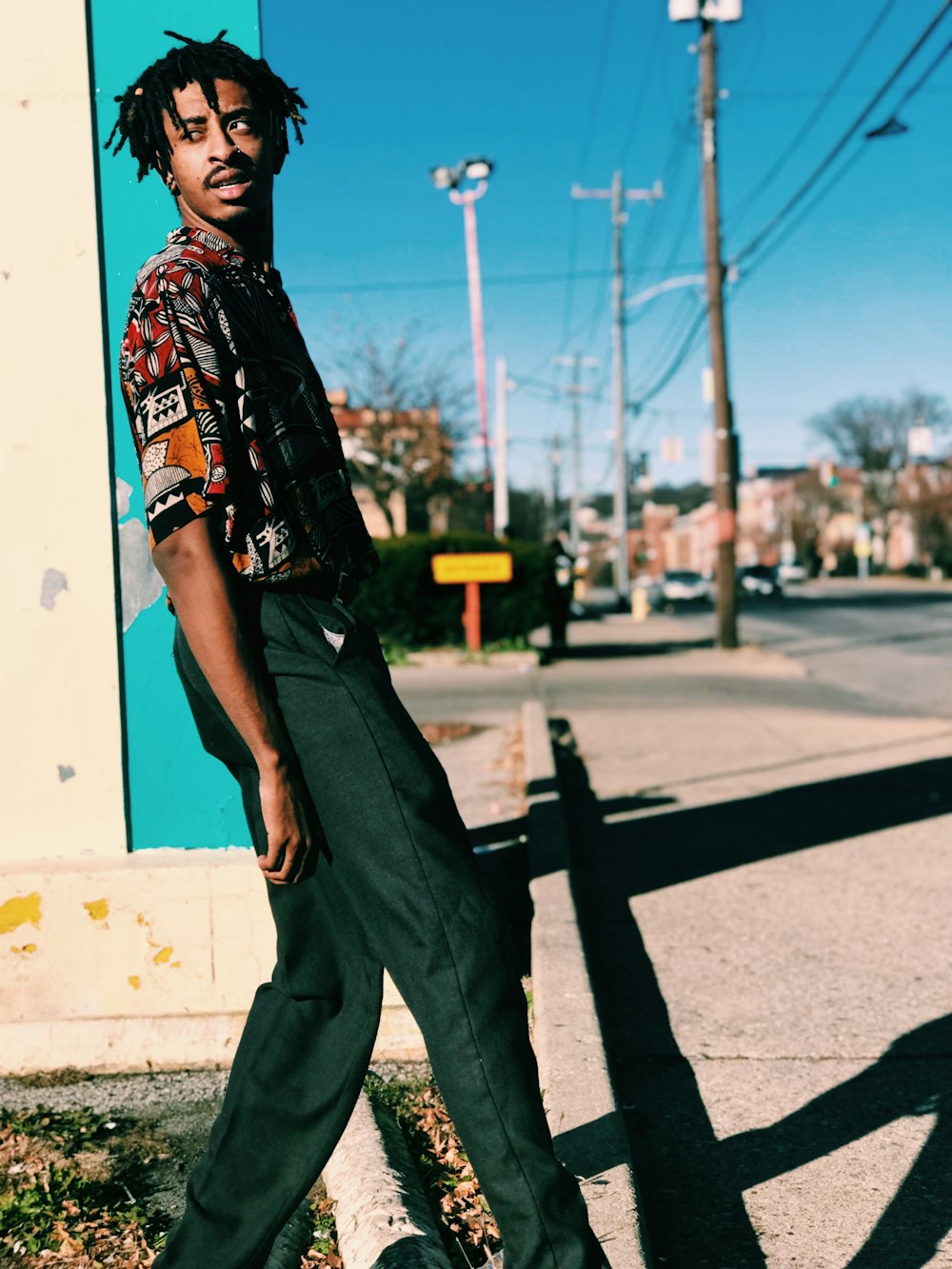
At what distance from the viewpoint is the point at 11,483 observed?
127 inches

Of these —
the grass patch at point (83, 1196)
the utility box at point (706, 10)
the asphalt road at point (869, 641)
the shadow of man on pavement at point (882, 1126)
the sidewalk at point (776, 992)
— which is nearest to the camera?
the grass patch at point (83, 1196)

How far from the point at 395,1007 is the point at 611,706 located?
9.20 m

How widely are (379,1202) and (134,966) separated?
3.75ft

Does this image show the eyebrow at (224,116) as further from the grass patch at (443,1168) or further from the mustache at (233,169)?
the grass patch at (443,1168)

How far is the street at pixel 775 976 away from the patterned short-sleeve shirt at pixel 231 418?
1.54 meters

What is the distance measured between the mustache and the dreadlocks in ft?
0.26

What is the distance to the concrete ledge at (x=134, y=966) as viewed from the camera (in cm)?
311

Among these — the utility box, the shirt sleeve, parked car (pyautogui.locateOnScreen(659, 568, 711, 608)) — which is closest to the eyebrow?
the shirt sleeve

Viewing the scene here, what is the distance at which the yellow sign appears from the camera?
16781 millimetres

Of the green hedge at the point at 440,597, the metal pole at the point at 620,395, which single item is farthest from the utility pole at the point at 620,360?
the green hedge at the point at 440,597

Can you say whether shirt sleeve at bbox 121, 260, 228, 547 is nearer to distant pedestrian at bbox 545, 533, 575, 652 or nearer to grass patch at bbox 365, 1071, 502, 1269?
grass patch at bbox 365, 1071, 502, 1269

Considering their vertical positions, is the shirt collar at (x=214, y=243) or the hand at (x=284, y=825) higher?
the shirt collar at (x=214, y=243)

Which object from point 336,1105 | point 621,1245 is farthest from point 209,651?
point 621,1245

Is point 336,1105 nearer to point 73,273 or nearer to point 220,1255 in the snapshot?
point 220,1255
